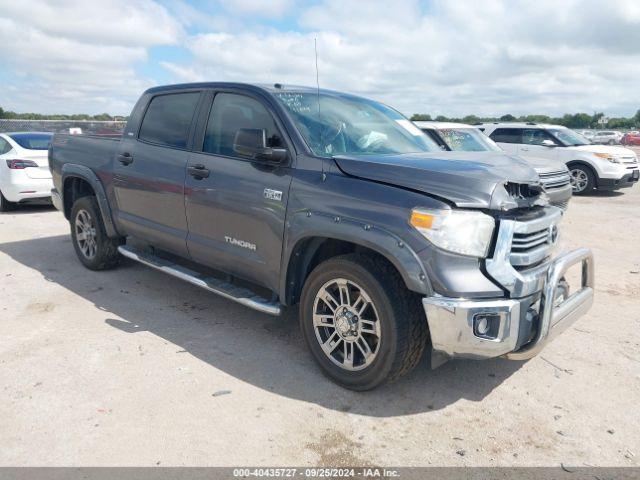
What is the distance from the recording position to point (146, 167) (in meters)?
4.88

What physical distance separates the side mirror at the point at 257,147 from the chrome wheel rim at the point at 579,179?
11.7m

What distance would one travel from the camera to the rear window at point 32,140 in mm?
9758

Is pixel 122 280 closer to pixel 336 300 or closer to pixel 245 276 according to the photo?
pixel 245 276

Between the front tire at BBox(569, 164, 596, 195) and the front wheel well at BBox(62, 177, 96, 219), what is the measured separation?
11.5 m

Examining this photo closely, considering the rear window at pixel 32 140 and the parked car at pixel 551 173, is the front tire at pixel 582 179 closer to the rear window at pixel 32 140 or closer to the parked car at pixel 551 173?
the parked car at pixel 551 173

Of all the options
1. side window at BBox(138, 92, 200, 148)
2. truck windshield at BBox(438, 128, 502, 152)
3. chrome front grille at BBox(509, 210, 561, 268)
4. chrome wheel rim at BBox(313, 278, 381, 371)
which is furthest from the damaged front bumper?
truck windshield at BBox(438, 128, 502, 152)

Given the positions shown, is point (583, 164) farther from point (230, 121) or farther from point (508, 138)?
point (230, 121)

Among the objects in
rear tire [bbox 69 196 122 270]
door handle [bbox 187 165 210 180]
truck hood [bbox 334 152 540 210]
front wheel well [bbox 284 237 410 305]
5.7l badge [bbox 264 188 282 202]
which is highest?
truck hood [bbox 334 152 540 210]

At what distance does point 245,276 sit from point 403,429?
1.69 m

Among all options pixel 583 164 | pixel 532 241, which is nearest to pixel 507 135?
pixel 583 164

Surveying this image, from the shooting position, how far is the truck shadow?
11.3ft

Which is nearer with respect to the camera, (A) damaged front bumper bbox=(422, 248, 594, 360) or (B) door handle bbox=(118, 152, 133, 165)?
(A) damaged front bumper bbox=(422, 248, 594, 360)

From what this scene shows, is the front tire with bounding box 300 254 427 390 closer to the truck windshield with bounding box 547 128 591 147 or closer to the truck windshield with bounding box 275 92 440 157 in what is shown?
the truck windshield with bounding box 275 92 440 157

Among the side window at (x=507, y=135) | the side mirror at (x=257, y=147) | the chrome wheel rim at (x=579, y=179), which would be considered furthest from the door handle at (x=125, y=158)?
the chrome wheel rim at (x=579, y=179)
